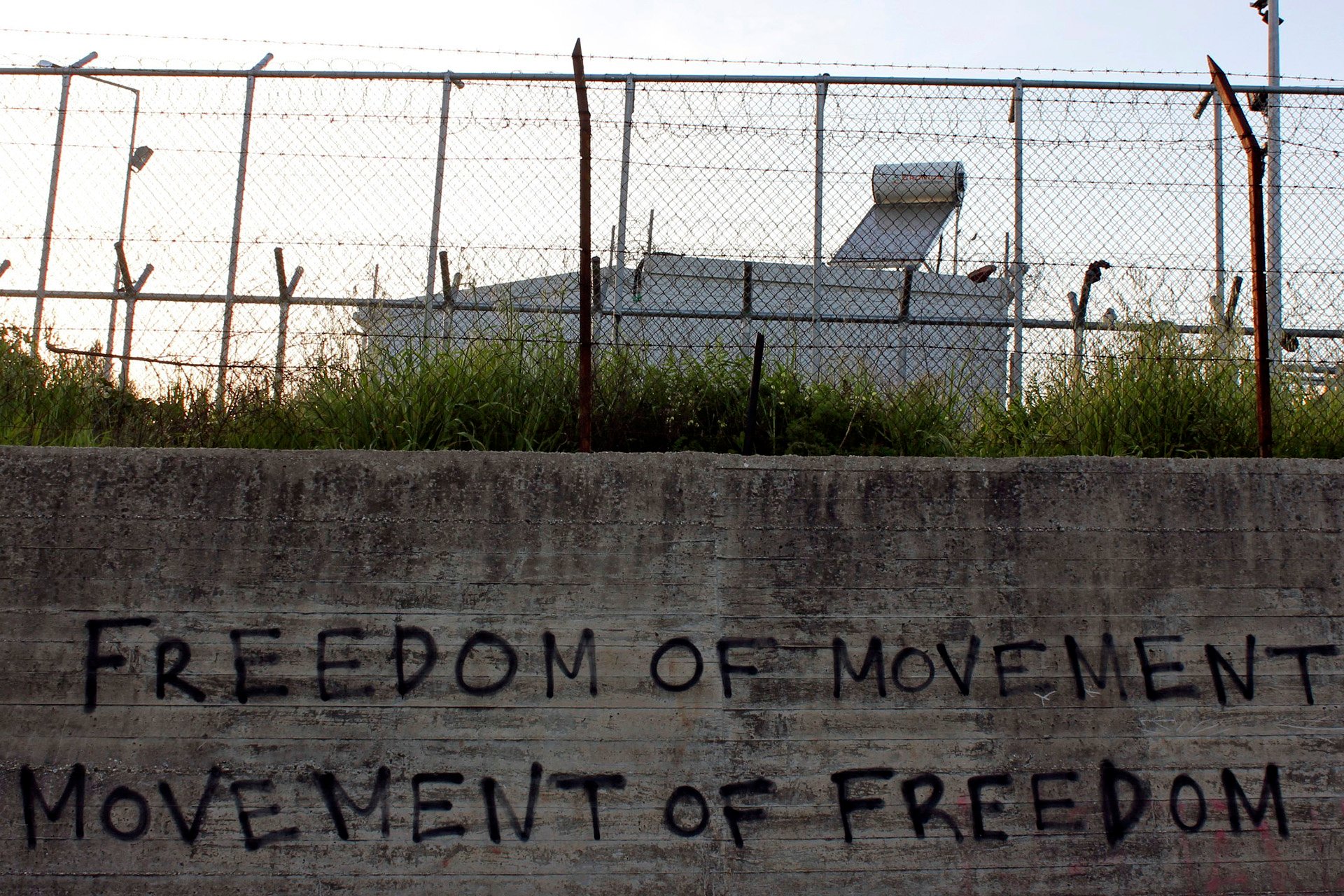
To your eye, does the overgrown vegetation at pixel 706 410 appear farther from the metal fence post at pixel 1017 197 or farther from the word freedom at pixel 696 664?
the word freedom at pixel 696 664

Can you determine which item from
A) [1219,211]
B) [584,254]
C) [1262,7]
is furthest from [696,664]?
[1262,7]

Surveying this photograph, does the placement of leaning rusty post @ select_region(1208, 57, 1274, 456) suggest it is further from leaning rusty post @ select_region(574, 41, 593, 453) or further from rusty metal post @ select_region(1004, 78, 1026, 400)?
leaning rusty post @ select_region(574, 41, 593, 453)

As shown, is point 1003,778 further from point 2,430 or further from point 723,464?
point 2,430

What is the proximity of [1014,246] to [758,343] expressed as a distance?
1655mm

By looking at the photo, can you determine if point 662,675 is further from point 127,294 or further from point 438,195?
point 127,294

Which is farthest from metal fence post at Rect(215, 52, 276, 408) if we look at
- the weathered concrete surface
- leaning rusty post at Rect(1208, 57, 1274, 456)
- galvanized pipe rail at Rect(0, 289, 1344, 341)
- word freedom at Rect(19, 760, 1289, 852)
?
leaning rusty post at Rect(1208, 57, 1274, 456)

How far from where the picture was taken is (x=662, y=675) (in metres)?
3.33

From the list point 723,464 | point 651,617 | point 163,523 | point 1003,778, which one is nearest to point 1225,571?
point 1003,778

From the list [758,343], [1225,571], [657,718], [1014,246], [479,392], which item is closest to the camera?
[657,718]

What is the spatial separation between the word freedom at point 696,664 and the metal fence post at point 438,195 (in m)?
1.86

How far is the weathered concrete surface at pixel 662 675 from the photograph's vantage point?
10.5 ft

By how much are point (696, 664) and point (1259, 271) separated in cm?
281

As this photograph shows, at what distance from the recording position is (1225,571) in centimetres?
352

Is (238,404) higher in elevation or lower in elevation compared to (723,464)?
higher
